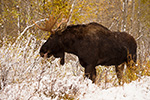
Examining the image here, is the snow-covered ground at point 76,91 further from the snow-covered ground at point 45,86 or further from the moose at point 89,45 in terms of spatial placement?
the moose at point 89,45

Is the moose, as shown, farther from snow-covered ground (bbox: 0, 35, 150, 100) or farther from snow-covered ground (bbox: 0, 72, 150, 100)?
snow-covered ground (bbox: 0, 72, 150, 100)

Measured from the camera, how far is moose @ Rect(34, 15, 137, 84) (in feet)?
15.9

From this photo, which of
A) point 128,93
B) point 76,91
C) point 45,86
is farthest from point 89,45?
point 128,93

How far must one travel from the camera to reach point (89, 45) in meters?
4.85

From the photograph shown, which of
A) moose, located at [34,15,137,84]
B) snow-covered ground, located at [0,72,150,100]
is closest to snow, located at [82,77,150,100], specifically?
snow-covered ground, located at [0,72,150,100]

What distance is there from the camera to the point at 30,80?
384 cm

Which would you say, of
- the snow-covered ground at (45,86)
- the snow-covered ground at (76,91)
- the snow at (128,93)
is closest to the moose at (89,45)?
the snow-covered ground at (45,86)

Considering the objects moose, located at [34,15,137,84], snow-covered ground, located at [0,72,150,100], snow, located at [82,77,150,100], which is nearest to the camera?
snow, located at [82,77,150,100]

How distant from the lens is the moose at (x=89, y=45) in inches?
191

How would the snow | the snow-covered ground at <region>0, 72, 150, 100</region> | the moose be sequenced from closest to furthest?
the snow → the snow-covered ground at <region>0, 72, 150, 100</region> → the moose

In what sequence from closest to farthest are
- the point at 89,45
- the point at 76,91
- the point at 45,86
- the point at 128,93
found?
1. the point at 128,93
2. the point at 45,86
3. the point at 76,91
4. the point at 89,45

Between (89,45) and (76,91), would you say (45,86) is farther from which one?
(89,45)

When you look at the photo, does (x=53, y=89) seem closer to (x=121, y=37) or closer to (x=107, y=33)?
(x=107, y=33)

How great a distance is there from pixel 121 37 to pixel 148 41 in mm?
14362
